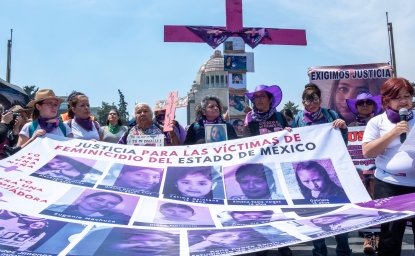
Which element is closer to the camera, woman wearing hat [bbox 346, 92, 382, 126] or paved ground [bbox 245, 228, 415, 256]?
paved ground [bbox 245, 228, 415, 256]

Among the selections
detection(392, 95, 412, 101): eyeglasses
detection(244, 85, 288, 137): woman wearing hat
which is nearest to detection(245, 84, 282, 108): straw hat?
detection(244, 85, 288, 137): woman wearing hat

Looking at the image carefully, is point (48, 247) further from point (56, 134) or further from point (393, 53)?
point (393, 53)

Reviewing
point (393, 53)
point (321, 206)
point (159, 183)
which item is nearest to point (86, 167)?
point (159, 183)

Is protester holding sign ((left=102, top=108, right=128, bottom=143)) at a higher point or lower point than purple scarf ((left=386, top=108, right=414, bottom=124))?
higher

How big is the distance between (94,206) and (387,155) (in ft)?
6.55

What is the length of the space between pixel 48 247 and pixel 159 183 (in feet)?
4.21

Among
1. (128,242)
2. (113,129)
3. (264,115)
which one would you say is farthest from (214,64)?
(128,242)

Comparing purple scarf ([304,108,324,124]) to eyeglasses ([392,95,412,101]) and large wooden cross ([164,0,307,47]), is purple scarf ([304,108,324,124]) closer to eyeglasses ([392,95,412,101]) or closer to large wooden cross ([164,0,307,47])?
eyeglasses ([392,95,412,101])

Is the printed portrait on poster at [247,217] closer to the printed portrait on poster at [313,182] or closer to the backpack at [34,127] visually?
the printed portrait on poster at [313,182]

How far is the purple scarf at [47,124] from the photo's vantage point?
14.3 feet

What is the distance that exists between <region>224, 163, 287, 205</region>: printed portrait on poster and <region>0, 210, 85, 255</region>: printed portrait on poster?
1214mm

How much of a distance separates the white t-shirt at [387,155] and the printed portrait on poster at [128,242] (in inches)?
57.0

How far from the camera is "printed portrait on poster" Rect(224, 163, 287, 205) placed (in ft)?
10.8

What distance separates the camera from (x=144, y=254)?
7.33 ft
